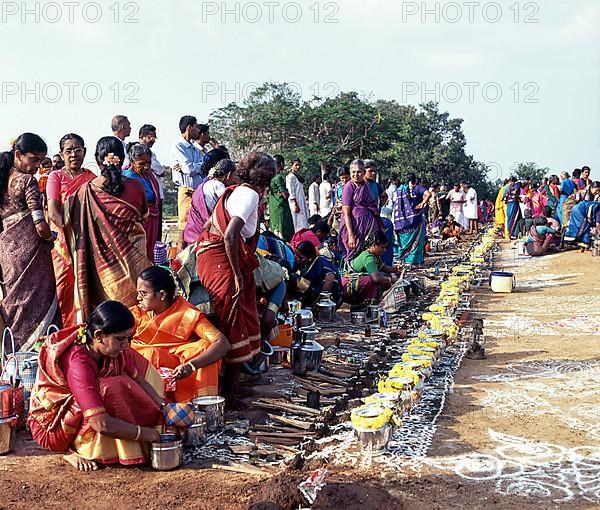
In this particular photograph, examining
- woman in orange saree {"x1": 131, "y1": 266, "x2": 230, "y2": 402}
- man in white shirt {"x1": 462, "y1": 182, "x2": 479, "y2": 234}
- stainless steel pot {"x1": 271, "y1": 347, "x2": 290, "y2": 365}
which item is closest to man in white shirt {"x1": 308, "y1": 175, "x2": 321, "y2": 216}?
man in white shirt {"x1": 462, "y1": 182, "x2": 479, "y2": 234}

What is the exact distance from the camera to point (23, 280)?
16.3 ft

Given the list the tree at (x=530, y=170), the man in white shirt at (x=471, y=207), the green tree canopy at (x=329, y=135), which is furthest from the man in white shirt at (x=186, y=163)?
the tree at (x=530, y=170)

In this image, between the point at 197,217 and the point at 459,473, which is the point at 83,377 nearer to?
the point at 459,473

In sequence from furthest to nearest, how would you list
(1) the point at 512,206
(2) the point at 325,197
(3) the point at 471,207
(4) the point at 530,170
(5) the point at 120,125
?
(4) the point at 530,170 < (3) the point at 471,207 < (1) the point at 512,206 < (2) the point at 325,197 < (5) the point at 120,125

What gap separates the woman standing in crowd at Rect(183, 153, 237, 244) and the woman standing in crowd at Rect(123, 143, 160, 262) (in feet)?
1.17

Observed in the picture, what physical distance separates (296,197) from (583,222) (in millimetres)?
6384

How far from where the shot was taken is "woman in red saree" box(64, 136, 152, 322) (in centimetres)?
468

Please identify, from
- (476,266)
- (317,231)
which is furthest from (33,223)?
(476,266)

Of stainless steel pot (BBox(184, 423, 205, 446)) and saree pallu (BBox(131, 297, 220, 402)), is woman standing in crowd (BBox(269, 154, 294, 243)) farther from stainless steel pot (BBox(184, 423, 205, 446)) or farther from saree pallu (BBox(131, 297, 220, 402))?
stainless steel pot (BBox(184, 423, 205, 446))

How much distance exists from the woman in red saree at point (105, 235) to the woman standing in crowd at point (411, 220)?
805cm

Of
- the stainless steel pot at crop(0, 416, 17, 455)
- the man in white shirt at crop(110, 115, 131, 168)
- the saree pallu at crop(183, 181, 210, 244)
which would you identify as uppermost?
the man in white shirt at crop(110, 115, 131, 168)

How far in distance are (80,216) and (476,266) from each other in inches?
312

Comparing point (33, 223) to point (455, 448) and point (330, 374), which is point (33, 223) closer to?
point (330, 374)

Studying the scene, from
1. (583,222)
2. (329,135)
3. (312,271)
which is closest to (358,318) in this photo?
(312,271)
